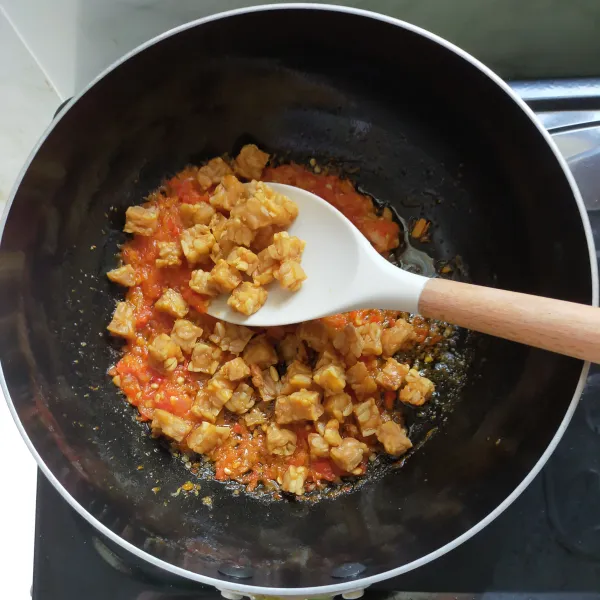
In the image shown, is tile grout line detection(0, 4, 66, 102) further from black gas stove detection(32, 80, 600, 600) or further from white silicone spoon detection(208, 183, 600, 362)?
black gas stove detection(32, 80, 600, 600)

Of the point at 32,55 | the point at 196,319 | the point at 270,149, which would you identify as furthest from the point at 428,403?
the point at 32,55

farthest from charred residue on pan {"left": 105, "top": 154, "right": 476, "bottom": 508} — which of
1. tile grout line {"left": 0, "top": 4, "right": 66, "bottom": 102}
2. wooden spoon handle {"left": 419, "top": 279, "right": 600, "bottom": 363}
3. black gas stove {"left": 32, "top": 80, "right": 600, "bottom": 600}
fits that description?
tile grout line {"left": 0, "top": 4, "right": 66, "bottom": 102}

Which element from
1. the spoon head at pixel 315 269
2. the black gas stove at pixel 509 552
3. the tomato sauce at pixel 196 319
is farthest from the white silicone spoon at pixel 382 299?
the black gas stove at pixel 509 552

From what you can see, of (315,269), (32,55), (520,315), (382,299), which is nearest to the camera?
(520,315)

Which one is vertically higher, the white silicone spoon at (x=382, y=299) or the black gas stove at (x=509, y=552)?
the white silicone spoon at (x=382, y=299)

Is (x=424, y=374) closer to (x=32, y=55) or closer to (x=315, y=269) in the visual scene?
(x=315, y=269)

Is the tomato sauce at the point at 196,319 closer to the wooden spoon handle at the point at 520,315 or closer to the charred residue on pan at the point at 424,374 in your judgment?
the charred residue on pan at the point at 424,374
